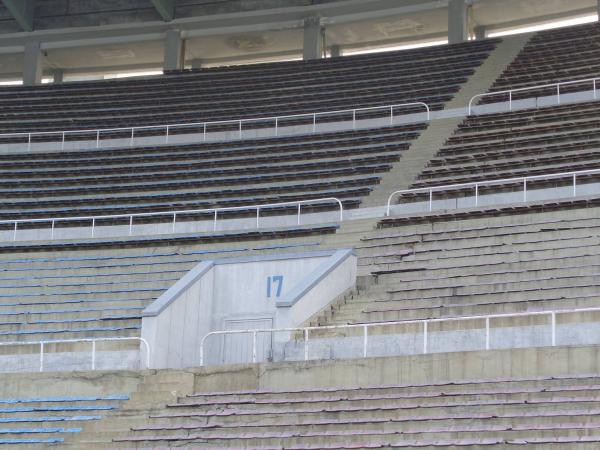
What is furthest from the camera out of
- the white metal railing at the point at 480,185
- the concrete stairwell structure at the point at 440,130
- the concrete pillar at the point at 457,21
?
the concrete pillar at the point at 457,21

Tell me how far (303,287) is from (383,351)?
7.38 ft

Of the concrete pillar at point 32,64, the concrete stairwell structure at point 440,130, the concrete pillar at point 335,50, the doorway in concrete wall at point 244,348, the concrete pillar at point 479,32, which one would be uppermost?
the concrete pillar at point 479,32

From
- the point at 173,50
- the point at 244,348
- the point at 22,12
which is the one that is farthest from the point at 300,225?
the point at 22,12

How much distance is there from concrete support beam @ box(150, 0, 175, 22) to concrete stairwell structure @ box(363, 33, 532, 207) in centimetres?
845

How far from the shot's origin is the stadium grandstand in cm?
1284

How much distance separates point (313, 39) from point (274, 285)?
46.4ft

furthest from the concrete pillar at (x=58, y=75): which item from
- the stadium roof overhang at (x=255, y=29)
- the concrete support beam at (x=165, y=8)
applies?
the concrete support beam at (x=165, y=8)

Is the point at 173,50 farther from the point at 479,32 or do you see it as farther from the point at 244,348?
the point at 244,348

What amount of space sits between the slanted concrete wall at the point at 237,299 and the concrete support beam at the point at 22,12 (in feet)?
52.5

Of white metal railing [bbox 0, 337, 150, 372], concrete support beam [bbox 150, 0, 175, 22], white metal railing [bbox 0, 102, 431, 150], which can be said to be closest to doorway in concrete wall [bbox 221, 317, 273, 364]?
white metal railing [bbox 0, 337, 150, 372]

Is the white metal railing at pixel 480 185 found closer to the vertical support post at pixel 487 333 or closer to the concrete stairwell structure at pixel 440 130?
the concrete stairwell structure at pixel 440 130

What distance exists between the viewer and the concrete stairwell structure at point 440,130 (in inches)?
837

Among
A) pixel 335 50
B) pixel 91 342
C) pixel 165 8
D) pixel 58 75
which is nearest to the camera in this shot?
pixel 91 342

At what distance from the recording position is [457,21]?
97.1 ft
